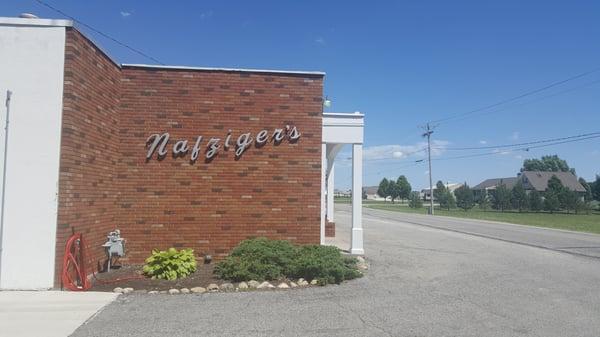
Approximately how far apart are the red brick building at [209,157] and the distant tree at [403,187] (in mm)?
110127

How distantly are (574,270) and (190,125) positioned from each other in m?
9.61

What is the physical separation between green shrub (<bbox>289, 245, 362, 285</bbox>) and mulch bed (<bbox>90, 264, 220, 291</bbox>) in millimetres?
1496

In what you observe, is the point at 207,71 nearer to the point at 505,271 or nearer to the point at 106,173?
the point at 106,173

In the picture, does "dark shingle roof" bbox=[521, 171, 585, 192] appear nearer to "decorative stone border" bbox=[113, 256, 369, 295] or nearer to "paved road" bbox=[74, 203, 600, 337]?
"paved road" bbox=[74, 203, 600, 337]

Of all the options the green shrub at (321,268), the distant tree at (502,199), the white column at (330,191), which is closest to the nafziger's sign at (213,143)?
the green shrub at (321,268)

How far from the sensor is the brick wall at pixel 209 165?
454 inches

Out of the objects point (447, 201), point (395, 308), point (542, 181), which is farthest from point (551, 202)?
point (395, 308)

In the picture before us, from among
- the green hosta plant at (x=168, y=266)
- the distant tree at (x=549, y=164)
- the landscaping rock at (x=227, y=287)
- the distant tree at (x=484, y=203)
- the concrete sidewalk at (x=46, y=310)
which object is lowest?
the concrete sidewalk at (x=46, y=310)

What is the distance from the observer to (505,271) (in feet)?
38.7

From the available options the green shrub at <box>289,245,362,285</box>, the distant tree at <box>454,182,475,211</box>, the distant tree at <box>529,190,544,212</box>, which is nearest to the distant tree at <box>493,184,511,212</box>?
the distant tree at <box>454,182,475,211</box>

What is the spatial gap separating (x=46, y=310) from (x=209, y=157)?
16.9 feet

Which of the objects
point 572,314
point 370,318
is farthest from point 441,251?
point 370,318

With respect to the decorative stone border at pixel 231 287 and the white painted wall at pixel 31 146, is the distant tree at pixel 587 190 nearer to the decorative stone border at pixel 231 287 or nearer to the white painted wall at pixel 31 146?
the decorative stone border at pixel 231 287

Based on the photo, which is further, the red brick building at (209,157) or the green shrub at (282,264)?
the red brick building at (209,157)
